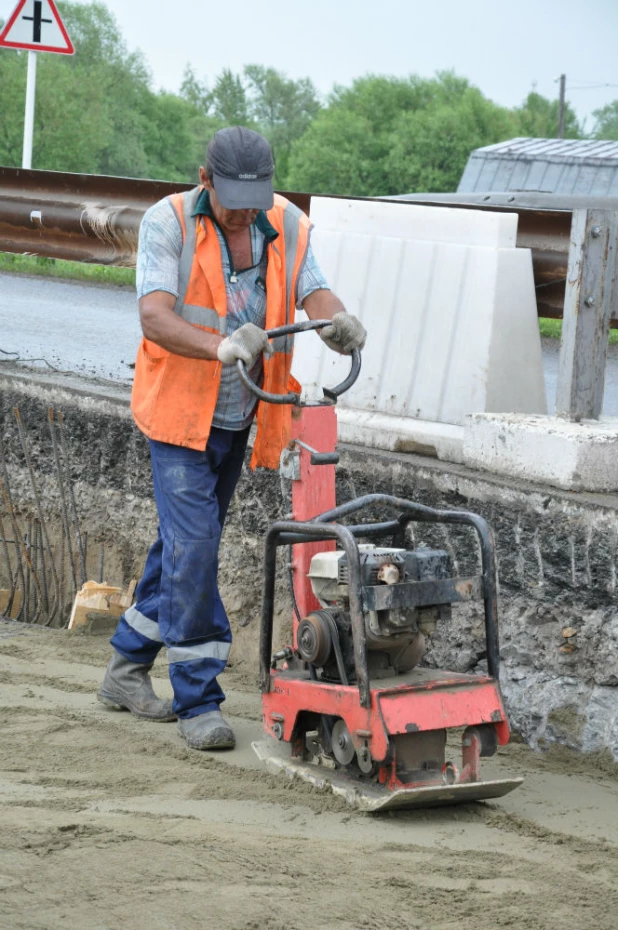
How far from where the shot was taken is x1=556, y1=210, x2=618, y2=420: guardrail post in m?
4.46

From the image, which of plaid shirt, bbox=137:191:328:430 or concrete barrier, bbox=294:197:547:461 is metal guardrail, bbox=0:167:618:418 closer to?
concrete barrier, bbox=294:197:547:461

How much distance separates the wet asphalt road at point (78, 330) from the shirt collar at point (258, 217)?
2863 mm

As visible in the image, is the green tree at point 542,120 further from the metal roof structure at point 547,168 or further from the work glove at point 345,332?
the work glove at point 345,332

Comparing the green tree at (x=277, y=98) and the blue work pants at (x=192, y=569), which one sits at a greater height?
the green tree at (x=277, y=98)

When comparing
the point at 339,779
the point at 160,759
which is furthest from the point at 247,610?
the point at 339,779

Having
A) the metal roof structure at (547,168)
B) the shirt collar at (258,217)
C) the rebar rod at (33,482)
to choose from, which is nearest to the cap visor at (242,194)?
the shirt collar at (258,217)

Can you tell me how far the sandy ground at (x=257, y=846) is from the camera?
2.78 meters

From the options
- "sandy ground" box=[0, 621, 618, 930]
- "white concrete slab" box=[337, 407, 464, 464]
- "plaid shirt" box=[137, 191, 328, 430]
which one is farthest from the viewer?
"white concrete slab" box=[337, 407, 464, 464]

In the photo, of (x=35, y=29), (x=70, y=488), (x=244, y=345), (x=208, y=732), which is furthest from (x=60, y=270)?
(x=244, y=345)

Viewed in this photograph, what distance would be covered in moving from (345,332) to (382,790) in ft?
4.61

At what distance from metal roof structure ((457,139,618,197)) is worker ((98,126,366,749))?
894 cm

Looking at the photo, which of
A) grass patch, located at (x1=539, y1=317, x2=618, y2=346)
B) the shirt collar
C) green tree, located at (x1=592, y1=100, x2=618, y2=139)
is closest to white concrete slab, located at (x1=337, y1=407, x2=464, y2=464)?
the shirt collar

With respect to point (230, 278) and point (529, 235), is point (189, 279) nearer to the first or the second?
point (230, 278)

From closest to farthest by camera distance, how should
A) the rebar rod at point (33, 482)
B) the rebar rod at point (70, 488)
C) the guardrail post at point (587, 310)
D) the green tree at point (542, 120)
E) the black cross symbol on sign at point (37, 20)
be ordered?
the guardrail post at point (587, 310)
the rebar rod at point (70, 488)
the rebar rod at point (33, 482)
the black cross symbol on sign at point (37, 20)
the green tree at point (542, 120)
